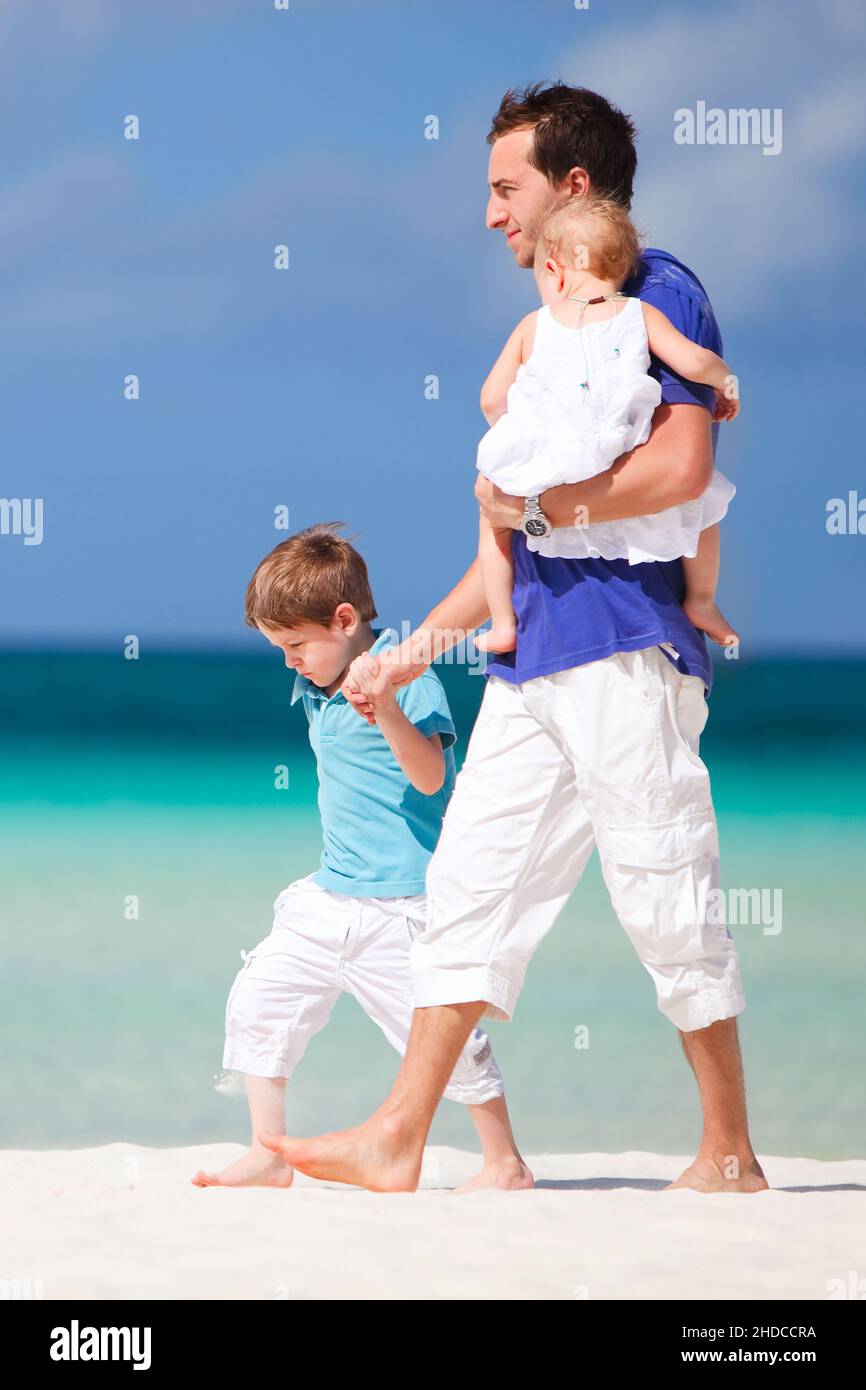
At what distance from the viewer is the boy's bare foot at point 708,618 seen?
2.57 m

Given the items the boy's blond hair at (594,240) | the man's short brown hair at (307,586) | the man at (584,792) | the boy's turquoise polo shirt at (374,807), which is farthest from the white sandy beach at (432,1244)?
the boy's blond hair at (594,240)

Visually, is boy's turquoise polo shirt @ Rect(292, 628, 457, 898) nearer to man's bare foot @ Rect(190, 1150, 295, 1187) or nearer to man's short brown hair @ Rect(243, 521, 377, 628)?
man's short brown hair @ Rect(243, 521, 377, 628)

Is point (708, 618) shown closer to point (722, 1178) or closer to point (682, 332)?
point (682, 332)

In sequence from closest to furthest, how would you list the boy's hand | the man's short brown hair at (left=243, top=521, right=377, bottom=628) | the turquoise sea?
the boy's hand
the man's short brown hair at (left=243, top=521, right=377, bottom=628)
the turquoise sea

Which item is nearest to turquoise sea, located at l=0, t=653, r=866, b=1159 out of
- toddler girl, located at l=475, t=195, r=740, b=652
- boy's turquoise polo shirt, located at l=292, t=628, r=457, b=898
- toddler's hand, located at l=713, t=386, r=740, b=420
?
boy's turquoise polo shirt, located at l=292, t=628, r=457, b=898

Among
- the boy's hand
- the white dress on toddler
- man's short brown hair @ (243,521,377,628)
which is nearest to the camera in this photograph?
the white dress on toddler

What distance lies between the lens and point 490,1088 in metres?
3.00

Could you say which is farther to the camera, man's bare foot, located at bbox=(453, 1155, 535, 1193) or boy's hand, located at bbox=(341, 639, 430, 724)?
man's bare foot, located at bbox=(453, 1155, 535, 1193)

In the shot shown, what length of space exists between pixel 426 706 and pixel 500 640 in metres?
0.44

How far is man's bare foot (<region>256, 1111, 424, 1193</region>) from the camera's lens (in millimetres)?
2471

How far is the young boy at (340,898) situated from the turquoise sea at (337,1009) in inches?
35.4

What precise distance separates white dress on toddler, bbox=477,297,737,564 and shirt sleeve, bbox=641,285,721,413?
4 centimetres

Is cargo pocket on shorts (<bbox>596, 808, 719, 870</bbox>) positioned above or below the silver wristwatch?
below

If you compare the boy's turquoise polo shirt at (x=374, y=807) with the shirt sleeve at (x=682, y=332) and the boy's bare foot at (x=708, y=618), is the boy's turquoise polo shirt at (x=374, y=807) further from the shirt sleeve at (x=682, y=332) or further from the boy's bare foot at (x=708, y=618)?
the shirt sleeve at (x=682, y=332)
